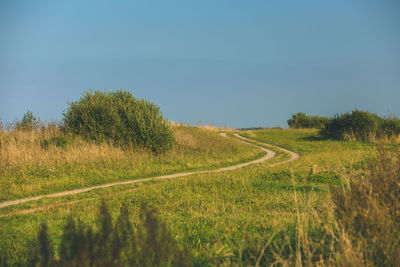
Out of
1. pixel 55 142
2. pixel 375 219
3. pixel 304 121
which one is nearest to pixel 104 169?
pixel 55 142

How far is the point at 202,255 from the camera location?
5.24m

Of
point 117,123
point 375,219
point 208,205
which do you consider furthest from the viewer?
point 117,123

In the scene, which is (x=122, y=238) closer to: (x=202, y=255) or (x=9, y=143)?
(x=202, y=255)

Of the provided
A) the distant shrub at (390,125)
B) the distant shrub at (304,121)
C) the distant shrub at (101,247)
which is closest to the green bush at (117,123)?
the distant shrub at (101,247)

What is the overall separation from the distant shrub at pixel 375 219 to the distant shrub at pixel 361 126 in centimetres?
3068

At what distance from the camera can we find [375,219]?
4.14 m

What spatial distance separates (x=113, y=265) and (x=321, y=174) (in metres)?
12.3

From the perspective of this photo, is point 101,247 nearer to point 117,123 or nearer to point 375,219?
point 375,219

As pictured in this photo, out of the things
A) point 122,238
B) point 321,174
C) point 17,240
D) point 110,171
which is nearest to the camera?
point 122,238

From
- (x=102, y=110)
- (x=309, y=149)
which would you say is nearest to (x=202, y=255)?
(x=102, y=110)

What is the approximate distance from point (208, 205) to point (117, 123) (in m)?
14.2

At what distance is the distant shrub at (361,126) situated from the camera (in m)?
33.4

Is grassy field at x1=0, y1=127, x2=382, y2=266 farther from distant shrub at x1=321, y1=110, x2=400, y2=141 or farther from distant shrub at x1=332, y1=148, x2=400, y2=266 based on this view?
distant shrub at x1=321, y1=110, x2=400, y2=141

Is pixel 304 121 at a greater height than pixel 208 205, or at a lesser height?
greater
